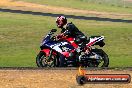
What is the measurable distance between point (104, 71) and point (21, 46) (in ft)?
58.2

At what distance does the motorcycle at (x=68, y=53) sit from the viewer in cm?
1670

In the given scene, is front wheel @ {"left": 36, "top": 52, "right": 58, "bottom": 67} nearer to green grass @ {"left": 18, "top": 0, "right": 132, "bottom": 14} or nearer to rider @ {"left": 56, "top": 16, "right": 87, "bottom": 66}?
rider @ {"left": 56, "top": 16, "right": 87, "bottom": 66}

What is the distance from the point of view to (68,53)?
55.9 feet

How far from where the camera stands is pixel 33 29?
39562 mm

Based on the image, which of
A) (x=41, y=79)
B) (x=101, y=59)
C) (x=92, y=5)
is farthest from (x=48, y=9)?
(x=41, y=79)

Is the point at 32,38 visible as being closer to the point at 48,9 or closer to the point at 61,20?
the point at 61,20

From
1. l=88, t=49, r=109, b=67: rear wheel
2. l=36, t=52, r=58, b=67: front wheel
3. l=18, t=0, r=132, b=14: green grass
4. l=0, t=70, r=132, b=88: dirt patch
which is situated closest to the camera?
l=0, t=70, r=132, b=88: dirt patch

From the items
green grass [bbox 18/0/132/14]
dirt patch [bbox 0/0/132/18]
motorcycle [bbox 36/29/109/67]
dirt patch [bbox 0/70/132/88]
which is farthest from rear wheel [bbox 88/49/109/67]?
green grass [bbox 18/0/132/14]

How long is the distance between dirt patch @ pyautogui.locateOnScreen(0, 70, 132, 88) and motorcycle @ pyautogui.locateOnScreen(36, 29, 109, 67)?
1436mm

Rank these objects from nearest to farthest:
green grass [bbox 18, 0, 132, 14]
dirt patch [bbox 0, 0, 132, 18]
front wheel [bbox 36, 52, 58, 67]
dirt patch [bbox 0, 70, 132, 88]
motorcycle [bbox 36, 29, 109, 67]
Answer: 1. dirt patch [bbox 0, 70, 132, 88]
2. motorcycle [bbox 36, 29, 109, 67]
3. front wheel [bbox 36, 52, 58, 67]
4. dirt patch [bbox 0, 0, 132, 18]
5. green grass [bbox 18, 0, 132, 14]

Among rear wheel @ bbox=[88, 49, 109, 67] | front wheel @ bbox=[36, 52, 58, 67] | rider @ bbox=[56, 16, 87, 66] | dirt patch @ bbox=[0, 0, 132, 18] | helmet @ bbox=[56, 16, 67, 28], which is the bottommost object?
dirt patch @ bbox=[0, 0, 132, 18]

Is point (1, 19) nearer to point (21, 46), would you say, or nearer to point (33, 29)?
point (33, 29)

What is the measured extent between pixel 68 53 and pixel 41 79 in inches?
145

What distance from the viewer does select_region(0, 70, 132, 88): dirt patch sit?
12.5 m
